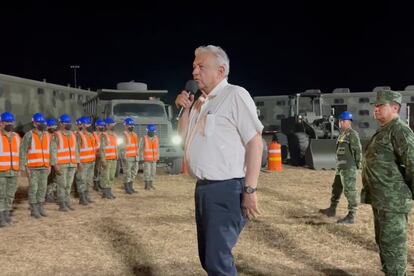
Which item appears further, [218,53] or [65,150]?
[65,150]

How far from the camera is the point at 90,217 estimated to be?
340 inches

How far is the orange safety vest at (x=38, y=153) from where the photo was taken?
27.3 feet

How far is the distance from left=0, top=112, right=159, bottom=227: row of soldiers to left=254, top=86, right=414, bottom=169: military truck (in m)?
7.05

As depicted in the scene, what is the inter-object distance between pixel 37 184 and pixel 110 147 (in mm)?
2585

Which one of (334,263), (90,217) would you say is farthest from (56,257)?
(334,263)

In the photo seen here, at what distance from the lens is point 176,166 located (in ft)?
50.8

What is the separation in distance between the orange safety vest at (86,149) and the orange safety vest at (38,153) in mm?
1428

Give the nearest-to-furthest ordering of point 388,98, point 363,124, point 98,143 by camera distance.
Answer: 1. point 388,98
2. point 98,143
3. point 363,124

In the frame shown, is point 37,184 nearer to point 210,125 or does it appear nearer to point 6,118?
point 6,118

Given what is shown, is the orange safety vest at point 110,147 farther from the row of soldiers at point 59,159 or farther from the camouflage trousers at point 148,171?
the camouflage trousers at point 148,171

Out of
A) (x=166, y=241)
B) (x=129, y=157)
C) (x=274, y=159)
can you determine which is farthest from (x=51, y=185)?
(x=274, y=159)

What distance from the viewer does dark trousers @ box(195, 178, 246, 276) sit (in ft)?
9.26

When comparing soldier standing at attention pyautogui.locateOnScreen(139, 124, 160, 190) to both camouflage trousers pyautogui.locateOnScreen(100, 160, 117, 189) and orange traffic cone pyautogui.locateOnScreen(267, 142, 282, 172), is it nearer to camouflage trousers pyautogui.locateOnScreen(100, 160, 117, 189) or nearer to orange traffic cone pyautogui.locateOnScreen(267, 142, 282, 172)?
camouflage trousers pyautogui.locateOnScreen(100, 160, 117, 189)

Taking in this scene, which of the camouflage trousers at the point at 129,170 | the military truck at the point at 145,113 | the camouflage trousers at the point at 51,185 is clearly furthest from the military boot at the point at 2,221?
the military truck at the point at 145,113
